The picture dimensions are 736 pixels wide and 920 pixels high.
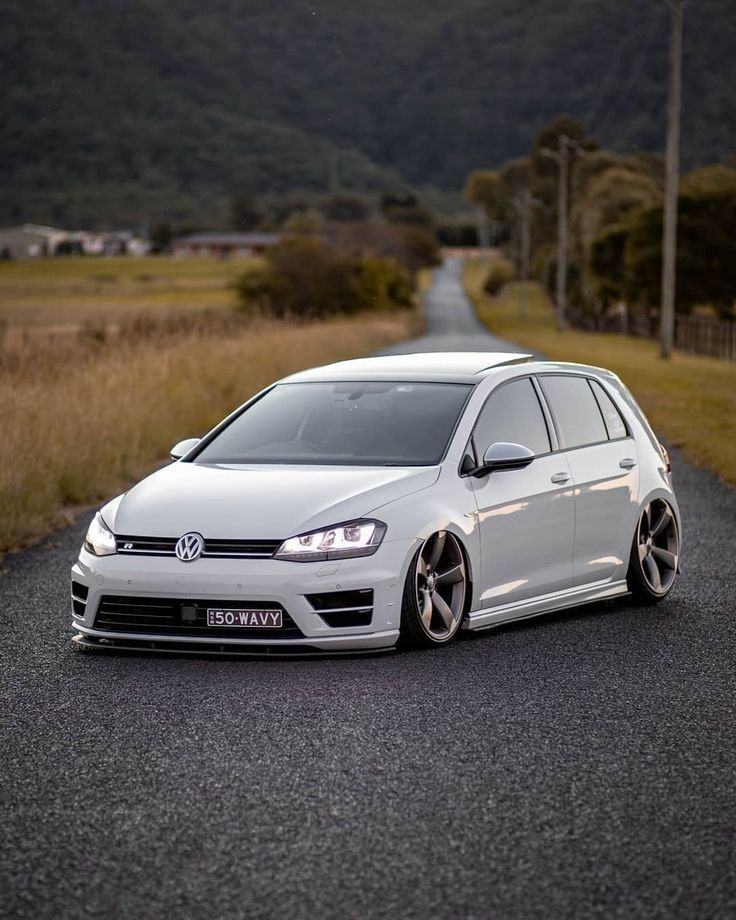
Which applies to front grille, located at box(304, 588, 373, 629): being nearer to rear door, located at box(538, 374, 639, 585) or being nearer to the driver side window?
the driver side window

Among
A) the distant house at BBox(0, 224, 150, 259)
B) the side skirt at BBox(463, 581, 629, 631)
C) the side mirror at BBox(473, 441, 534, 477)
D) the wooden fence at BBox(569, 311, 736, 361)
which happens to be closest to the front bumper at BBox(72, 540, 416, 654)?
the side skirt at BBox(463, 581, 629, 631)

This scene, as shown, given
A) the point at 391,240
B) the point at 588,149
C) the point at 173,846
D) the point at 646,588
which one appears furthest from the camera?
the point at 391,240

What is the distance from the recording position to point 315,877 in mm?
4660

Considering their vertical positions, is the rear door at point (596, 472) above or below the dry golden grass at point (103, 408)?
above

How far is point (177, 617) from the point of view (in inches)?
299

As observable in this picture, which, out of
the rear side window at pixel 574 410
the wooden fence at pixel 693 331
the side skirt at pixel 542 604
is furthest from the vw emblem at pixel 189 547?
the wooden fence at pixel 693 331

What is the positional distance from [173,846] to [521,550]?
12.7 feet

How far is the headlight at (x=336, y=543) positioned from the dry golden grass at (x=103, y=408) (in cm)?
556

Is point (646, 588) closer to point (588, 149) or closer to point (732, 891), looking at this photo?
point (732, 891)

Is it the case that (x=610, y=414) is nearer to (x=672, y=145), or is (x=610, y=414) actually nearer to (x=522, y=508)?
(x=522, y=508)

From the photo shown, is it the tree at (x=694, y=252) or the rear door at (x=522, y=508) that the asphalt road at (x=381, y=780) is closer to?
the rear door at (x=522, y=508)

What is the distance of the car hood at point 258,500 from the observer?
300 inches

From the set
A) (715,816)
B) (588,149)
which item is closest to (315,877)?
(715,816)

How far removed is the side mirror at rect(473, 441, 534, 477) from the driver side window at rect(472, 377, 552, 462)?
0.23m
